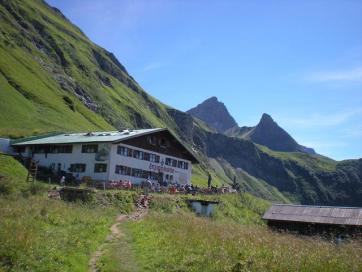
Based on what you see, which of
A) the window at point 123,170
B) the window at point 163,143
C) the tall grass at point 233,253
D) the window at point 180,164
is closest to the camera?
the tall grass at point 233,253

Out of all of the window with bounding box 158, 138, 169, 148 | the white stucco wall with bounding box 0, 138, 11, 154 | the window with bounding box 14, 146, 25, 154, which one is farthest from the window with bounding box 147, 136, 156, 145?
the white stucco wall with bounding box 0, 138, 11, 154

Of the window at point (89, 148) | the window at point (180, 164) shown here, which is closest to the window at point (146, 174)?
the window at point (89, 148)

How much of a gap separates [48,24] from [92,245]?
168 m

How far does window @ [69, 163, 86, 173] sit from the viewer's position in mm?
56406

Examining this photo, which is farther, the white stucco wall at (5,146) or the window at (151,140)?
the white stucco wall at (5,146)

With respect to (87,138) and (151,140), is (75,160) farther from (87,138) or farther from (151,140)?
(151,140)

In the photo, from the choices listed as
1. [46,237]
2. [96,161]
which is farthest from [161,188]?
[46,237]

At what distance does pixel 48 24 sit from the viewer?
174 metres

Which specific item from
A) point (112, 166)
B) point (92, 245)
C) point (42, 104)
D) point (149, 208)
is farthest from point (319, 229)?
point (42, 104)

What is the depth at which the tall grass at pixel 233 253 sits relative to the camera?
13.5 m

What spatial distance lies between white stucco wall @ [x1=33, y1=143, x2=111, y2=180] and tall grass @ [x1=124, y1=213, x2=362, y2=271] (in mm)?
34463

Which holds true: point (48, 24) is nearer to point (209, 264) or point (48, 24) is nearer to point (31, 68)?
point (31, 68)

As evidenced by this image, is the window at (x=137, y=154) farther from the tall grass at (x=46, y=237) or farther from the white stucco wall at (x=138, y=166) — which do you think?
the tall grass at (x=46, y=237)

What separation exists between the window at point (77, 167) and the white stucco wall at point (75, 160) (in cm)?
37
